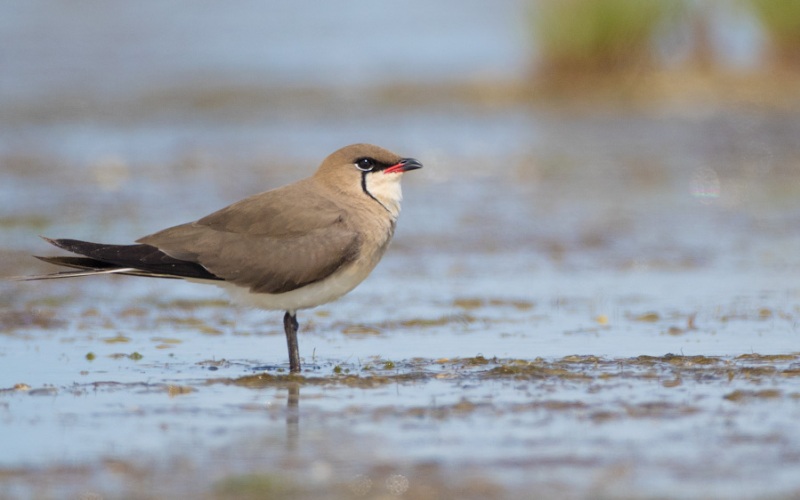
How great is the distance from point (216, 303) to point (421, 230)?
295cm

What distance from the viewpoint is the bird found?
6.62m

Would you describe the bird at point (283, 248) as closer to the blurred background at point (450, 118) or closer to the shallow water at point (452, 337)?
the shallow water at point (452, 337)

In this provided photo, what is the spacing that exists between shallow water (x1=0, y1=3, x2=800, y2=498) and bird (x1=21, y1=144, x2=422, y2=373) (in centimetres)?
40

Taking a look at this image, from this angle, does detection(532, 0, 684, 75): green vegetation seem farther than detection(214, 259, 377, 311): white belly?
Yes

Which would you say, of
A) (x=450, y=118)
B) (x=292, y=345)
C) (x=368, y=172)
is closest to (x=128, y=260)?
(x=292, y=345)

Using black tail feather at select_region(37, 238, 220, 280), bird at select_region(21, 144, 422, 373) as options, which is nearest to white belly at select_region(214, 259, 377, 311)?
bird at select_region(21, 144, 422, 373)

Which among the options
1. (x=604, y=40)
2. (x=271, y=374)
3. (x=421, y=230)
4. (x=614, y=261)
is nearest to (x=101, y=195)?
(x=421, y=230)

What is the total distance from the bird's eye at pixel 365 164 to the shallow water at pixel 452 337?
3.19 feet

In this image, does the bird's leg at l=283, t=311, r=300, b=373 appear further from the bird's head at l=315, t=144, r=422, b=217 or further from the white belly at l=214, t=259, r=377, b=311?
the bird's head at l=315, t=144, r=422, b=217

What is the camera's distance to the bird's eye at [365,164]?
7012 mm

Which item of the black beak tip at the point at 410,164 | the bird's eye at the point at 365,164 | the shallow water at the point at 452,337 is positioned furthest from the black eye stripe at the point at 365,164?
the shallow water at the point at 452,337

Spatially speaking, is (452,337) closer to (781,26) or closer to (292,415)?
(292,415)

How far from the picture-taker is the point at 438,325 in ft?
25.6

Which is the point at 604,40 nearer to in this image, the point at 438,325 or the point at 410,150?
the point at 410,150
